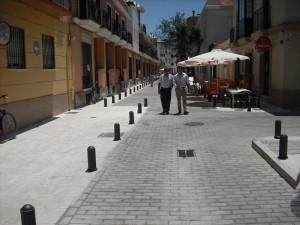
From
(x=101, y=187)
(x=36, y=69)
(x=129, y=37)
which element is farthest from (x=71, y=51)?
(x=129, y=37)

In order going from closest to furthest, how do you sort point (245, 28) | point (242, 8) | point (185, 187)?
point (185, 187), point (245, 28), point (242, 8)

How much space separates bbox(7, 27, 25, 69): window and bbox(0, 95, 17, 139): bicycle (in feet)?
4.61

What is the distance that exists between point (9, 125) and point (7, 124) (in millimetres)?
81

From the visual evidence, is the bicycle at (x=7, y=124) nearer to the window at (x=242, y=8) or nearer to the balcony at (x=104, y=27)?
the balcony at (x=104, y=27)

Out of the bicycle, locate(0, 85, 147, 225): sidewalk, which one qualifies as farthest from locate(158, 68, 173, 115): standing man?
the bicycle

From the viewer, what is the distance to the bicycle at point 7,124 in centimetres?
945

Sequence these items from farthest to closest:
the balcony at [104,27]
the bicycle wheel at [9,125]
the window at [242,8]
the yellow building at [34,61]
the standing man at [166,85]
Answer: the balcony at [104,27]
the window at [242,8]
the standing man at [166,85]
the yellow building at [34,61]
the bicycle wheel at [9,125]

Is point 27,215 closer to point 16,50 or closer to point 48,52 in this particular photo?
point 16,50

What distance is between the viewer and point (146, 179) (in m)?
6.07

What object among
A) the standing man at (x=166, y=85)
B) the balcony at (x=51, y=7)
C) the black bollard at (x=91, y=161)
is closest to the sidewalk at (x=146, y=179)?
the black bollard at (x=91, y=161)

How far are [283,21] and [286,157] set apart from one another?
10.6 m

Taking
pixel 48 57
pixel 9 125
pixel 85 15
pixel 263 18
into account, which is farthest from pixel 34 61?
pixel 263 18

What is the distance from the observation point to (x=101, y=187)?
570 centimetres

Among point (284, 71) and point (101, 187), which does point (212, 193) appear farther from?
point (284, 71)
